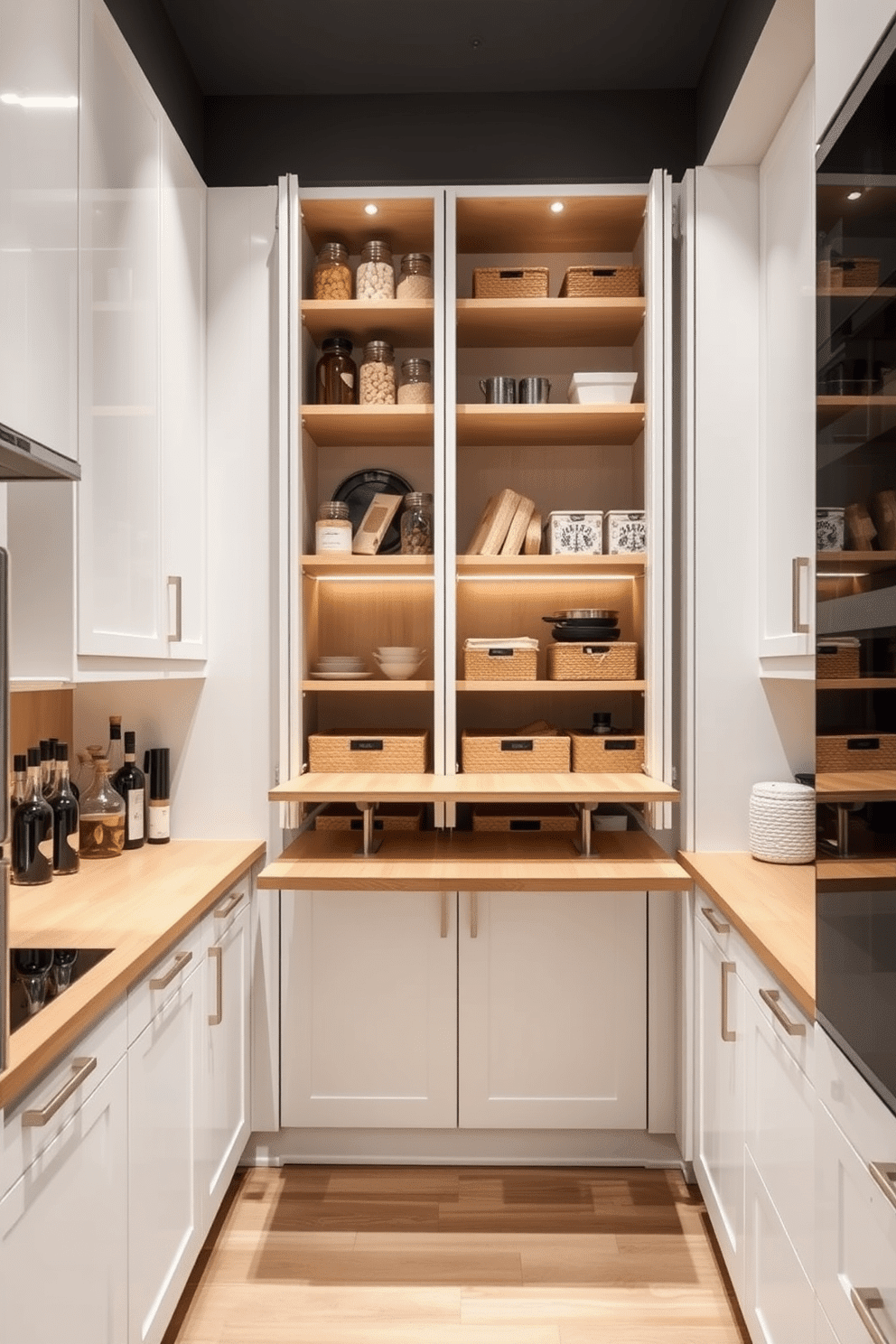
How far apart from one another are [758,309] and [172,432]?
4.88 ft

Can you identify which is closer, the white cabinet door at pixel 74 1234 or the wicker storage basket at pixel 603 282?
the white cabinet door at pixel 74 1234

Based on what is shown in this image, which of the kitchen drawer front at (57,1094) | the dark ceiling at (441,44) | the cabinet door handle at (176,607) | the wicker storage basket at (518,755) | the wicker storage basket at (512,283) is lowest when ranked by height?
the kitchen drawer front at (57,1094)

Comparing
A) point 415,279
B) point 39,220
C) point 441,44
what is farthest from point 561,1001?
point 441,44

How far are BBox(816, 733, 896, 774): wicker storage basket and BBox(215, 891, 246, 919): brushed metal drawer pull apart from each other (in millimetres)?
1452

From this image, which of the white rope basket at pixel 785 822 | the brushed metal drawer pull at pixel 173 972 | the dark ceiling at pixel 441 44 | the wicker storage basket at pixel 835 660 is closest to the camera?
the wicker storage basket at pixel 835 660

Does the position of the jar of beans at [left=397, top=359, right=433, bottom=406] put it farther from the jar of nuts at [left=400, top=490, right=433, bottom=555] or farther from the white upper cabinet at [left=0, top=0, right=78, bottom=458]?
the white upper cabinet at [left=0, top=0, right=78, bottom=458]

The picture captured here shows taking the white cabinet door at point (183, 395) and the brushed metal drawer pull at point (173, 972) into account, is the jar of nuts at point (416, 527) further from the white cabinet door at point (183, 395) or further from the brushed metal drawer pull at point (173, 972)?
the brushed metal drawer pull at point (173, 972)

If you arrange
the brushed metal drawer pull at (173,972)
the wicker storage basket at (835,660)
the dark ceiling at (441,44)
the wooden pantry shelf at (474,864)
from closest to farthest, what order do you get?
1. the wicker storage basket at (835,660)
2. the brushed metal drawer pull at (173,972)
3. the wooden pantry shelf at (474,864)
4. the dark ceiling at (441,44)

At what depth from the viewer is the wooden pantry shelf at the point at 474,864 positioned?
225 centimetres

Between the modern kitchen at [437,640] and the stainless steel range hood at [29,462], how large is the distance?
1.39 feet

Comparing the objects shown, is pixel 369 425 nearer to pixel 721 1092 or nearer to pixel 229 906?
pixel 229 906

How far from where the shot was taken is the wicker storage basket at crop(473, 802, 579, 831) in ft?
8.96

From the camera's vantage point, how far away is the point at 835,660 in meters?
1.24

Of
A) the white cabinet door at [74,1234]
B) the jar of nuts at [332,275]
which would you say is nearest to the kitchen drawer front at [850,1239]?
the white cabinet door at [74,1234]
